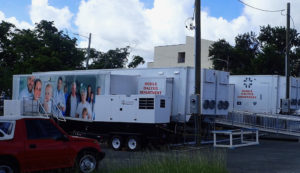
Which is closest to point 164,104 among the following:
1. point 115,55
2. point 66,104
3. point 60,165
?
point 66,104

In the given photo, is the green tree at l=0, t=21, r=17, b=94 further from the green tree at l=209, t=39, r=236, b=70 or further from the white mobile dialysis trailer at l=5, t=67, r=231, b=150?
the green tree at l=209, t=39, r=236, b=70

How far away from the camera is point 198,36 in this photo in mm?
16656

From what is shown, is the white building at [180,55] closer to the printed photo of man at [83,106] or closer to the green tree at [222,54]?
the green tree at [222,54]

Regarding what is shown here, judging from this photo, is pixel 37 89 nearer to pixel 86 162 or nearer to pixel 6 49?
pixel 86 162

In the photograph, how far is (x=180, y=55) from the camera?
60.4m

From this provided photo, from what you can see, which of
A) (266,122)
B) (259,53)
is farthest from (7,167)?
(259,53)

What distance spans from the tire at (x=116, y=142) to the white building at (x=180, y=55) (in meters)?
41.2

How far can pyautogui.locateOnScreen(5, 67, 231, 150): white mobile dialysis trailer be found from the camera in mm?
15898

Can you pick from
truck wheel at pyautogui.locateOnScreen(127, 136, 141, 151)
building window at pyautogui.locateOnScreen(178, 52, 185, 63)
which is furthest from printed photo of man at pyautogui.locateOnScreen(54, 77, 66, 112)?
building window at pyautogui.locateOnScreen(178, 52, 185, 63)

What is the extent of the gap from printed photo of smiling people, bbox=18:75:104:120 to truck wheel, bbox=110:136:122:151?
1.42 m

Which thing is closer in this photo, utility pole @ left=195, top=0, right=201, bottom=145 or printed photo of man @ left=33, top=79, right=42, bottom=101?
utility pole @ left=195, top=0, right=201, bottom=145

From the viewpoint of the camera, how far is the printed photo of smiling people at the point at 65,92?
1762cm

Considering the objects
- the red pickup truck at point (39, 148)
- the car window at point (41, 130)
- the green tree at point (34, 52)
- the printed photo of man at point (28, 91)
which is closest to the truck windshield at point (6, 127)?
the red pickup truck at point (39, 148)

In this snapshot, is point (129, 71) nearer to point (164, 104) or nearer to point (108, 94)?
point (108, 94)
